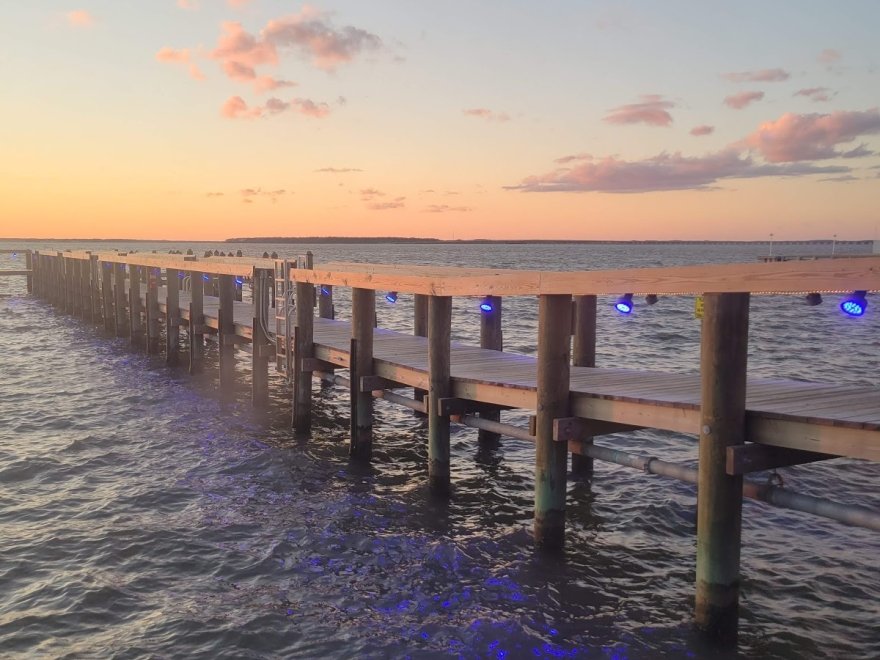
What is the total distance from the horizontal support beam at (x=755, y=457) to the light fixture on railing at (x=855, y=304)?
4.59ft

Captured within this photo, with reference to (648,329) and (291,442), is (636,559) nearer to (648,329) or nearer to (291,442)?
(291,442)

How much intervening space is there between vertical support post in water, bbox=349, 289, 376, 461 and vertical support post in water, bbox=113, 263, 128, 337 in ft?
61.1

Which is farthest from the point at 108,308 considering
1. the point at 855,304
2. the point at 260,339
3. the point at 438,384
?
the point at 855,304

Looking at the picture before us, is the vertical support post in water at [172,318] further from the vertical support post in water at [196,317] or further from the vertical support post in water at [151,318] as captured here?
the vertical support post in water at [151,318]

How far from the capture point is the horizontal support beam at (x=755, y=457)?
648cm

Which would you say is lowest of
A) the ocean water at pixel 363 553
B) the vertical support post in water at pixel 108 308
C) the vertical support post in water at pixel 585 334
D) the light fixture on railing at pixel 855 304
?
the ocean water at pixel 363 553

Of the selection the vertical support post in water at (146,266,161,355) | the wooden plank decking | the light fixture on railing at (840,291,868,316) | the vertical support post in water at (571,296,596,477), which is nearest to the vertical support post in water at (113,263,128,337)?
the vertical support post in water at (146,266,161,355)

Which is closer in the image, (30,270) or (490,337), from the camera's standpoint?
(490,337)

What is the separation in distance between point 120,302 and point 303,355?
696 inches

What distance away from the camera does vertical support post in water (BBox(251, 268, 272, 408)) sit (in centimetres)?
1582

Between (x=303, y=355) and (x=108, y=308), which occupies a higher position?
(x=303, y=355)

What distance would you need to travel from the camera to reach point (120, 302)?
2867 centimetres

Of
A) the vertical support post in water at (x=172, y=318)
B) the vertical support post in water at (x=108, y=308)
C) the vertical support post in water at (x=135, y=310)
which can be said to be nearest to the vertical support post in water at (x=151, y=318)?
the vertical support post in water at (x=135, y=310)

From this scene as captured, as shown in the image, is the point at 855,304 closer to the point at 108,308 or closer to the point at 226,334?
the point at 226,334
